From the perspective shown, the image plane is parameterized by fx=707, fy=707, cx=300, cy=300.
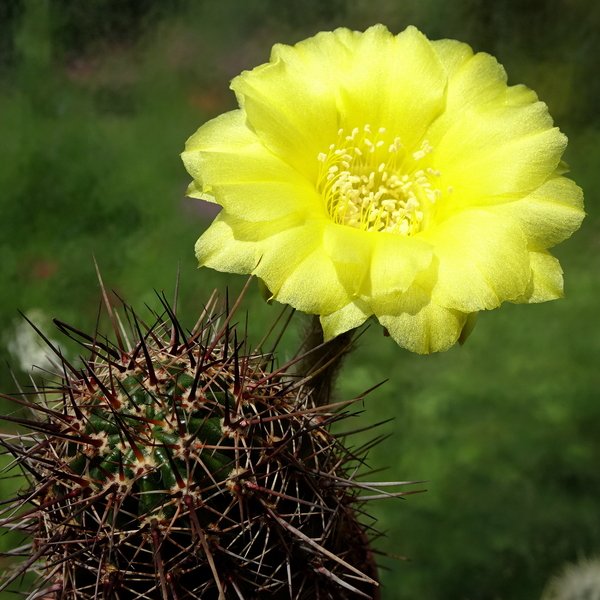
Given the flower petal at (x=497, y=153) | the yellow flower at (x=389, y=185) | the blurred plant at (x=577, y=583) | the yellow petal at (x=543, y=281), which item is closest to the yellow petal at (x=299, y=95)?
the yellow flower at (x=389, y=185)

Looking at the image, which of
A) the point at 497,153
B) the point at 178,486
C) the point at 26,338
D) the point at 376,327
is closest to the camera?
the point at 178,486

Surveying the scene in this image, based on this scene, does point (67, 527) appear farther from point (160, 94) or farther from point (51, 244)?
point (160, 94)

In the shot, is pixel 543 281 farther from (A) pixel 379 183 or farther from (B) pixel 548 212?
(A) pixel 379 183

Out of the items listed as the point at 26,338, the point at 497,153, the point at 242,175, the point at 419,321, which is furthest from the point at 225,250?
the point at 26,338

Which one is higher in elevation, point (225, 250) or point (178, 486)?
point (225, 250)

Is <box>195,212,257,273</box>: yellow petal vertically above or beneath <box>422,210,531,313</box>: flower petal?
above

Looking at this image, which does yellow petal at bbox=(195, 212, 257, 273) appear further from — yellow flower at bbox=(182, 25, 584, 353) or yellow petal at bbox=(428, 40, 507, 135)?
yellow petal at bbox=(428, 40, 507, 135)

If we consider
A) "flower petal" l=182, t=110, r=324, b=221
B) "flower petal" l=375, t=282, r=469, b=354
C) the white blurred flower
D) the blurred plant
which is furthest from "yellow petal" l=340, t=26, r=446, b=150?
the white blurred flower
